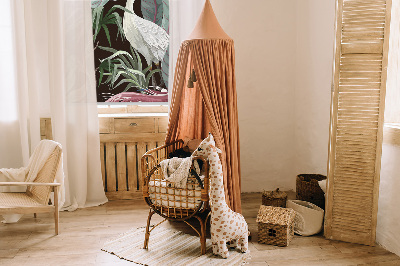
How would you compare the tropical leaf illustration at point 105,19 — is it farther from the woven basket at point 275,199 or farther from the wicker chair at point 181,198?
the woven basket at point 275,199

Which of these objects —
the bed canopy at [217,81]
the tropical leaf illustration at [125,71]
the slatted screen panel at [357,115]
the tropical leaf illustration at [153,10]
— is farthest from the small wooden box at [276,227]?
the tropical leaf illustration at [153,10]

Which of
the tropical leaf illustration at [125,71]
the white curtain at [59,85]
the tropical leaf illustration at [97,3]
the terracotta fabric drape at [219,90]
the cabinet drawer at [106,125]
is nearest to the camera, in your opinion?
the terracotta fabric drape at [219,90]

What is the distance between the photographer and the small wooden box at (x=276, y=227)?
2.78 m

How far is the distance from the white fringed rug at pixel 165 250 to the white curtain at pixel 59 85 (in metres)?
1.00

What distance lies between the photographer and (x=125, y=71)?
4.02 meters

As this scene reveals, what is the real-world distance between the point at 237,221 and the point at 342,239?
0.91 m

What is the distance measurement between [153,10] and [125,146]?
150 cm

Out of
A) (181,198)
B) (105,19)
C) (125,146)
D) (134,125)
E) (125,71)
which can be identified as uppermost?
(105,19)

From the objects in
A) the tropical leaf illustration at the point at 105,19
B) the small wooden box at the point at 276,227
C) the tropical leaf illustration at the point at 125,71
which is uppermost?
the tropical leaf illustration at the point at 105,19

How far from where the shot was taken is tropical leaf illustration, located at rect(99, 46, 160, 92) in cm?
396

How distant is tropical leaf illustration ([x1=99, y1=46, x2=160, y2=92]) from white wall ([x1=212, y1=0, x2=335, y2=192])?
39.3 inches

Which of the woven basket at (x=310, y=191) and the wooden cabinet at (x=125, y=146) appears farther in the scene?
the wooden cabinet at (x=125, y=146)

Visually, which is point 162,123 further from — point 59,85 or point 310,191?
point 310,191

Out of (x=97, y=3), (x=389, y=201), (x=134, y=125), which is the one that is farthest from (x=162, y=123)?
(x=389, y=201)
